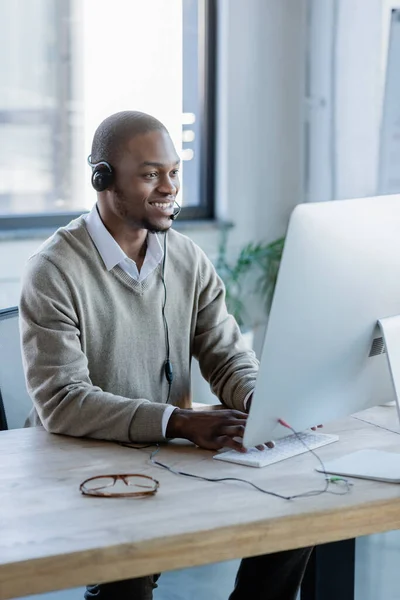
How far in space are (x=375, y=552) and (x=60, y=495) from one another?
166 centimetres

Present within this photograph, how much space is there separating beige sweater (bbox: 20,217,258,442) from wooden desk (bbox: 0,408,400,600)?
9 cm

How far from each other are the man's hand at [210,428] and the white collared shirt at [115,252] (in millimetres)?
405

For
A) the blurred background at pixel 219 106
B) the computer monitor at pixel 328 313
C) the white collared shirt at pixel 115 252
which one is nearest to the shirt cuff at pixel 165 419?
the computer monitor at pixel 328 313

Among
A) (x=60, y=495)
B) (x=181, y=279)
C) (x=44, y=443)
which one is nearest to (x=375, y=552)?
(x=181, y=279)

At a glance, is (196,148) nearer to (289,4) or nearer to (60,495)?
(289,4)

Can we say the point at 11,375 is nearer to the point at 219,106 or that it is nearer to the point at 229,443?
the point at 229,443

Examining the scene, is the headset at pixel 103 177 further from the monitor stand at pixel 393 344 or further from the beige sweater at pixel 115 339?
the monitor stand at pixel 393 344

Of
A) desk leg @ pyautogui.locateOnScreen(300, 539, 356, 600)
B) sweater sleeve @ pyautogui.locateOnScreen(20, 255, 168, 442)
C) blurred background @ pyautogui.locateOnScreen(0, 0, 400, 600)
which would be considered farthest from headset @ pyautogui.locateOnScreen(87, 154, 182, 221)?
blurred background @ pyautogui.locateOnScreen(0, 0, 400, 600)

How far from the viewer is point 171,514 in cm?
141

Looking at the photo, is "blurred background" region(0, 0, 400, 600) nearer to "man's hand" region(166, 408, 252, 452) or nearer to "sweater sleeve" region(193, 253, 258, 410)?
"sweater sleeve" region(193, 253, 258, 410)

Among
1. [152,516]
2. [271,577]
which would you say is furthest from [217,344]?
[152,516]

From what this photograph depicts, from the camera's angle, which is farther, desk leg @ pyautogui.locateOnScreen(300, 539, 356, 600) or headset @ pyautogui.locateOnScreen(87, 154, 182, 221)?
headset @ pyautogui.locateOnScreen(87, 154, 182, 221)

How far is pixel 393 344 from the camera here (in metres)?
1.57

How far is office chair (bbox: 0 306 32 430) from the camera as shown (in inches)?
87.3
